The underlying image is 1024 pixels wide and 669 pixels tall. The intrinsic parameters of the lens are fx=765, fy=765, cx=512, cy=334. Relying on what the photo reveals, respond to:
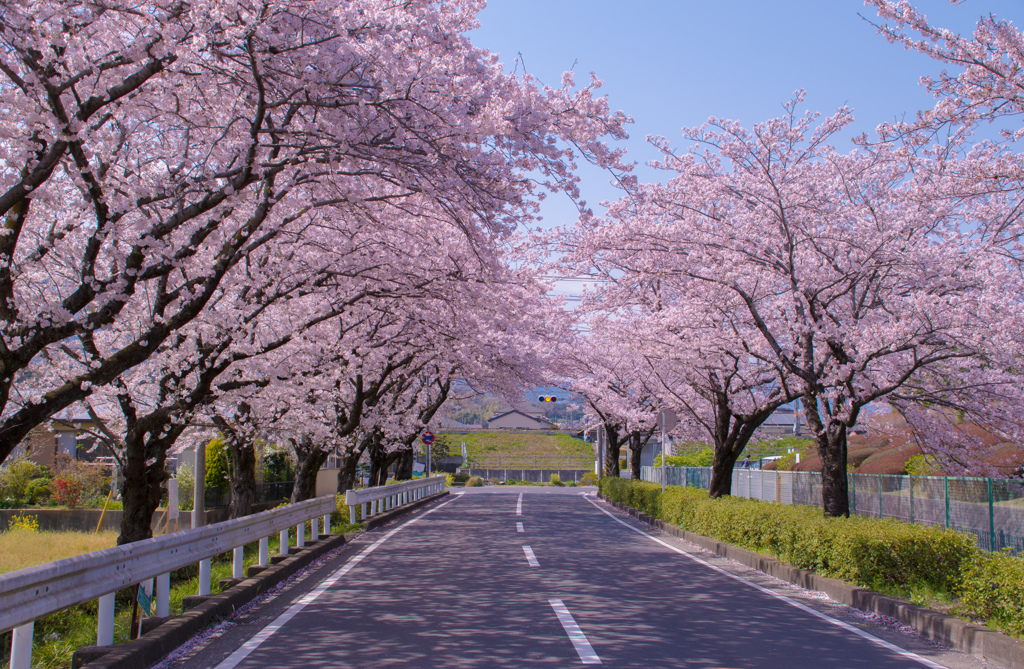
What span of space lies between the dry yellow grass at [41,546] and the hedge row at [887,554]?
34.5 feet

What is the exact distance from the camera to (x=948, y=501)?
12.5 metres

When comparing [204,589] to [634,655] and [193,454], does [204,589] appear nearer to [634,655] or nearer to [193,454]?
[634,655]

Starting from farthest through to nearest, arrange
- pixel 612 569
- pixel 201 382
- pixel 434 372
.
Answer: pixel 434 372 → pixel 612 569 → pixel 201 382

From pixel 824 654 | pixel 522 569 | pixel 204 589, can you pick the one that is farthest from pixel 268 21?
pixel 522 569

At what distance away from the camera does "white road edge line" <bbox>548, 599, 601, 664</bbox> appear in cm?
610

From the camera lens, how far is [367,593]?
9273mm

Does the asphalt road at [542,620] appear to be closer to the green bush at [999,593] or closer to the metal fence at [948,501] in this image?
the green bush at [999,593]

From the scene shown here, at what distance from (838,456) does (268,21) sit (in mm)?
10751

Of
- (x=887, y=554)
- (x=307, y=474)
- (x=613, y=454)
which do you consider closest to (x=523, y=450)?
(x=613, y=454)

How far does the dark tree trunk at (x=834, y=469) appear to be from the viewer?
40.9ft

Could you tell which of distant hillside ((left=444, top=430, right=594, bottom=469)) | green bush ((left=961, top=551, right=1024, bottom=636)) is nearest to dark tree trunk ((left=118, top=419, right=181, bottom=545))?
green bush ((left=961, top=551, right=1024, bottom=636))

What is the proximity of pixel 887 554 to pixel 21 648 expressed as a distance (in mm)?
8502

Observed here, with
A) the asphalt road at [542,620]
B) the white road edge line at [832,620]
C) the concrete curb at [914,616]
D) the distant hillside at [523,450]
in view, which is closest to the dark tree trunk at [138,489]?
the asphalt road at [542,620]

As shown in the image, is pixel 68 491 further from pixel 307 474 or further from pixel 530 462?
pixel 530 462
